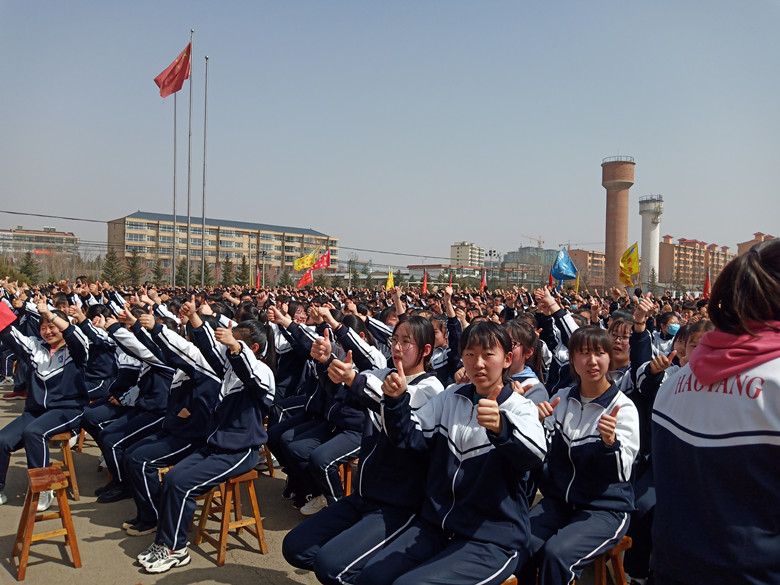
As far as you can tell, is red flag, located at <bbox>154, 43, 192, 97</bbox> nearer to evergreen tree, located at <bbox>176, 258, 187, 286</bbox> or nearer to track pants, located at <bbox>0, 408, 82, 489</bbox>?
track pants, located at <bbox>0, 408, 82, 489</bbox>

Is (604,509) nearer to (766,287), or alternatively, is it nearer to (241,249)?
(766,287)

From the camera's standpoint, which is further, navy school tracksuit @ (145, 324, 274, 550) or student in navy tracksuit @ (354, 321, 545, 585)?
navy school tracksuit @ (145, 324, 274, 550)

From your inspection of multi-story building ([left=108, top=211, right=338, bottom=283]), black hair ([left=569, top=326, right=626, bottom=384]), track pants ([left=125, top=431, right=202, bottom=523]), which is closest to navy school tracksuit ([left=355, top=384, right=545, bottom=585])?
black hair ([left=569, top=326, right=626, bottom=384])

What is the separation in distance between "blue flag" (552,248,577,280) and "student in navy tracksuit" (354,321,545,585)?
13437 millimetres

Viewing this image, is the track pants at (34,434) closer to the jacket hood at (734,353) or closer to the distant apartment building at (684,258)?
the jacket hood at (734,353)

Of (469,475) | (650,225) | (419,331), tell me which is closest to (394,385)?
(469,475)

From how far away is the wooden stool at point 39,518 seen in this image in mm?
3682

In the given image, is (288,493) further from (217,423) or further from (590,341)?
(590,341)

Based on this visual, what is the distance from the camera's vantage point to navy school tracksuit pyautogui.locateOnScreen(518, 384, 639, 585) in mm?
2748

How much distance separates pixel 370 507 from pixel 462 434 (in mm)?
809

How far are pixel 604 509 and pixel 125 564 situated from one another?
311 centimetres

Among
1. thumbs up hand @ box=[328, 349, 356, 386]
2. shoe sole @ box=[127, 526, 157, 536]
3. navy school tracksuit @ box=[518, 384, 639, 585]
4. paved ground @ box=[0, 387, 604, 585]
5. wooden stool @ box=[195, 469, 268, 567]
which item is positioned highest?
thumbs up hand @ box=[328, 349, 356, 386]

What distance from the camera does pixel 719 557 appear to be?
58.7 inches

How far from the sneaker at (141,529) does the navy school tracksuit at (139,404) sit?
0.73 meters
